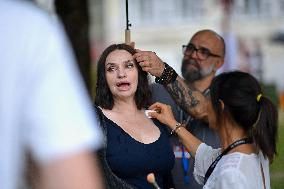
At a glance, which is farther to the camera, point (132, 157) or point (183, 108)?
point (183, 108)

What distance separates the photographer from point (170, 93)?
4.25 m

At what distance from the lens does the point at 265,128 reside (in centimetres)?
326

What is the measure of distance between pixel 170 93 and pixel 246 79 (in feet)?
3.04

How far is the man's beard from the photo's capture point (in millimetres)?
4801

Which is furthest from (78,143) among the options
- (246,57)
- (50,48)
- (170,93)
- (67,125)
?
(246,57)

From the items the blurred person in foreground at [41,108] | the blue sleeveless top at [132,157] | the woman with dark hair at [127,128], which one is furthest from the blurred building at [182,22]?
the blurred person in foreground at [41,108]

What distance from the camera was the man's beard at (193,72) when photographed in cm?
480

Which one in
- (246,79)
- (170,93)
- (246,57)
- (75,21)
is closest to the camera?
(246,79)

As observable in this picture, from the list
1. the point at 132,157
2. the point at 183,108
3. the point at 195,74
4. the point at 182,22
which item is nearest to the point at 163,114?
the point at 132,157

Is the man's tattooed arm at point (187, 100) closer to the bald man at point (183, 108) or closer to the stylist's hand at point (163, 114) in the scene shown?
the bald man at point (183, 108)

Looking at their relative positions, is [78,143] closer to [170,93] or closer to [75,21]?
[170,93]

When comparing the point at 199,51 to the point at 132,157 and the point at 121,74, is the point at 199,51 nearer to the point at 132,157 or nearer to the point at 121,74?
the point at 121,74

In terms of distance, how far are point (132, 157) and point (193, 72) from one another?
1414 mm

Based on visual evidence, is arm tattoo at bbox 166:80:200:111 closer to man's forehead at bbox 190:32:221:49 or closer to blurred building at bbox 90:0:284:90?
man's forehead at bbox 190:32:221:49
